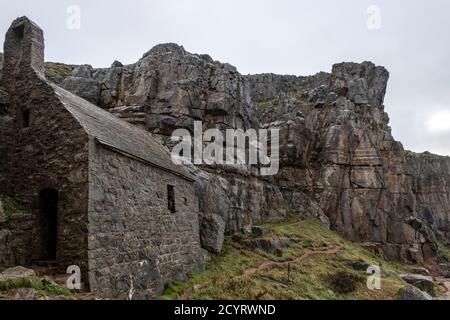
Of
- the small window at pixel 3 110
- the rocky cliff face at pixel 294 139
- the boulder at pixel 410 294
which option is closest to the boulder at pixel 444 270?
the rocky cliff face at pixel 294 139

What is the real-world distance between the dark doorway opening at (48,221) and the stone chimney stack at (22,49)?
5497 millimetres

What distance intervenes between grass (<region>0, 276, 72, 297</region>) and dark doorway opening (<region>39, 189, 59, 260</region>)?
4267mm

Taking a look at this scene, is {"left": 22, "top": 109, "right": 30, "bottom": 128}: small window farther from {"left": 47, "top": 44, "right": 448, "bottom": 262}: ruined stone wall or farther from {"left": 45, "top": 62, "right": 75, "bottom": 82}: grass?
{"left": 45, "top": 62, "right": 75, "bottom": 82}: grass

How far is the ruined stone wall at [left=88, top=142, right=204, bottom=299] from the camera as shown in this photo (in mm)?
13359

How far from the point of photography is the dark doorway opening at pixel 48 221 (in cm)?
1490

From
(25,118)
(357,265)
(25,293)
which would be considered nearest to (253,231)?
(357,265)

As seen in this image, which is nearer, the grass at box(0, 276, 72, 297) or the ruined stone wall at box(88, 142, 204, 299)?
the grass at box(0, 276, 72, 297)

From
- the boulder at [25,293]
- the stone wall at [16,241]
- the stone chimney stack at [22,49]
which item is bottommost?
the boulder at [25,293]

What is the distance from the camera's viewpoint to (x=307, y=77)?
260 feet

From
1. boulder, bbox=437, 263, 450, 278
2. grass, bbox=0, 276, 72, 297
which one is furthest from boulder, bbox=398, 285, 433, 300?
boulder, bbox=437, 263, 450, 278

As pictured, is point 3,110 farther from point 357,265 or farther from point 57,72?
point 357,265

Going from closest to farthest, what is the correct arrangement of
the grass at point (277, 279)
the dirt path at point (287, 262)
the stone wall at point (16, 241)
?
the stone wall at point (16, 241) → the grass at point (277, 279) → the dirt path at point (287, 262)

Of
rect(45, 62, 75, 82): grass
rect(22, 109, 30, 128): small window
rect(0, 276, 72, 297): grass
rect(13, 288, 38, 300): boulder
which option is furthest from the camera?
rect(45, 62, 75, 82): grass

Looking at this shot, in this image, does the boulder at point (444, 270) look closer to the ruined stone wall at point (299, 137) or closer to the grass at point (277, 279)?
the ruined stone wall at point (299, 137)
